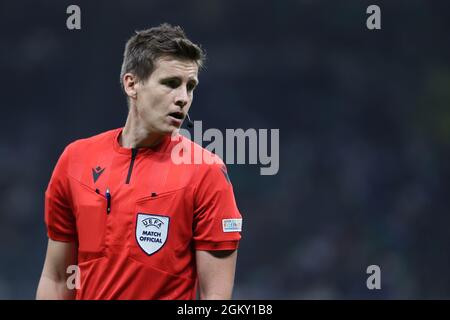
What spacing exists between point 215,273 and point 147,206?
0.37 meters

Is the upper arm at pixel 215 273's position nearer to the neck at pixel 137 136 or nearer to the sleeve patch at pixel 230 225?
the sleeve patch at pixel 230 225

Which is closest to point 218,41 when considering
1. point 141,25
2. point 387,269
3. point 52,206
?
point 141,25

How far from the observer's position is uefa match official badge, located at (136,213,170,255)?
115 inches

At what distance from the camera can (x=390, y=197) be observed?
746cm

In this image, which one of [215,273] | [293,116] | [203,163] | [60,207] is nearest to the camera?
[215,273]

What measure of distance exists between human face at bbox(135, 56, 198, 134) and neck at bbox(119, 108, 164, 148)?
0.04 m

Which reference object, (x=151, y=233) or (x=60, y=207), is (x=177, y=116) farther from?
(x=60, y=207)

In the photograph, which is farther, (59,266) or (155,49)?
(59,266)

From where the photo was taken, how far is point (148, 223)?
2957 mm

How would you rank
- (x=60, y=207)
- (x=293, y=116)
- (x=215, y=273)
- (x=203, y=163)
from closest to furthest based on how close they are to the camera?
1. (x=215, y=273)
2. (x=203, y=163)
3. (x=60, y=207)
4. (x=293, y=116)

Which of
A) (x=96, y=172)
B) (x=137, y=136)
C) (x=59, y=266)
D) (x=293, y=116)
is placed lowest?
(x=59, y=266)

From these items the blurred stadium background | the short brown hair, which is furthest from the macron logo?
the blurred stadium background

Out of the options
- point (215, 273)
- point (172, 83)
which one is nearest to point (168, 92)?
point (172, 83)

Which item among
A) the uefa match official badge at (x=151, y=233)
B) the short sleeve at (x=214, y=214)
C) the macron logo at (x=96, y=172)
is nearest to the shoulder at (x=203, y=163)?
the short sleeve at (x=214, y=214)
